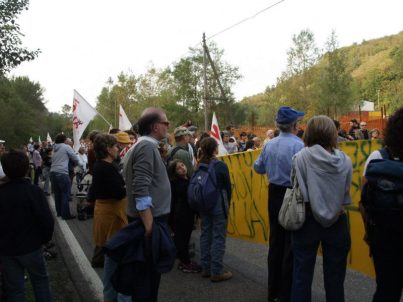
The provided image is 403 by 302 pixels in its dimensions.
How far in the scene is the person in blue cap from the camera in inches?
167

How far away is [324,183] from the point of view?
11.2 ft

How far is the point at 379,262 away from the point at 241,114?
6612cm

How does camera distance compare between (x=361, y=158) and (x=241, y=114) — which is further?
(x=241, y=114)

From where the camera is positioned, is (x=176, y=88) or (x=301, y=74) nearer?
A: (x=301, y=74)

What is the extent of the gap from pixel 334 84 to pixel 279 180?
3885cm

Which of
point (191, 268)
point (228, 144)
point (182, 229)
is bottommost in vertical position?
point (191, 268)

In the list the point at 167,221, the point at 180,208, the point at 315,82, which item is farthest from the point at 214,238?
the point at 315,82

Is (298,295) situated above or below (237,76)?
below

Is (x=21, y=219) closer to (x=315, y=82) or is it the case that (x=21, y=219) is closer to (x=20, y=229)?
(x=20, y=229)

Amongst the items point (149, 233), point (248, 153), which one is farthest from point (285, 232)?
point (248, 153)

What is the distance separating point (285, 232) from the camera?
Answer: 4336mm

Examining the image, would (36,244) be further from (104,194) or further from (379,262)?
(379,262)

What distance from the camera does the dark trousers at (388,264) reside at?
3020 mm

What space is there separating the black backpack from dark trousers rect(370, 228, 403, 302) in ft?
0.29
